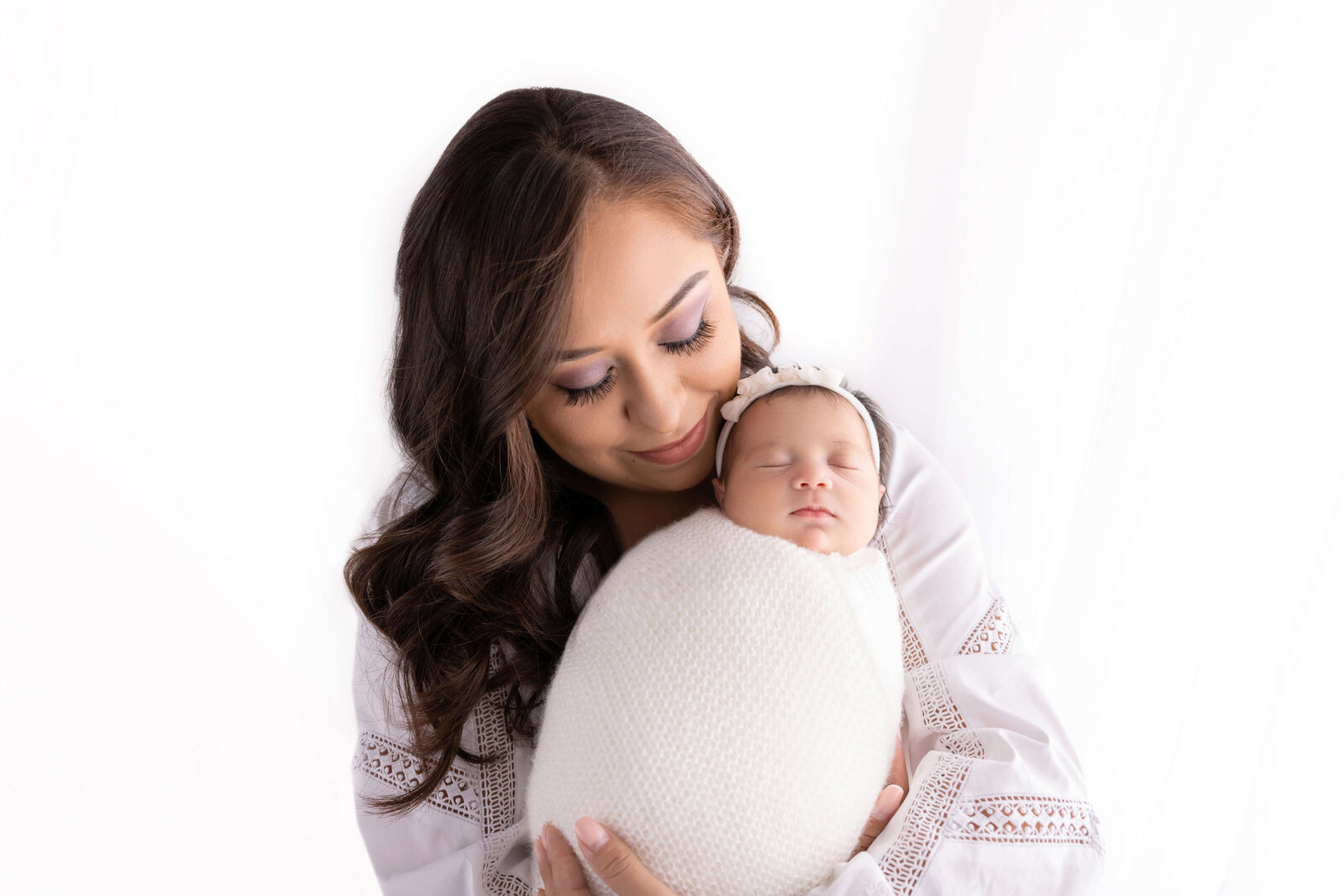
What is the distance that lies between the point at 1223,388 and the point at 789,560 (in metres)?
0.81

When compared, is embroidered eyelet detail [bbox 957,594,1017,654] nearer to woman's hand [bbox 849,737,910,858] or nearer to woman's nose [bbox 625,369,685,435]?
woman's hand [bbox 849,737,910,858]

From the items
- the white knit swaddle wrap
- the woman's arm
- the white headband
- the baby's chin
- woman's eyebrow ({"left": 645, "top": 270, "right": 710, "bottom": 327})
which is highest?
woman's eyebrow ({"left": 645, "top": 270, "right": 710, "bottom": 327})

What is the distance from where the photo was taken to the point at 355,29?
1644mm

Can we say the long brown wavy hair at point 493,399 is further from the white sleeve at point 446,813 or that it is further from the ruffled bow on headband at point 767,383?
the ruffled bow on headband at point 767,383

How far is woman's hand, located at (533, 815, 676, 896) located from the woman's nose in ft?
1.84

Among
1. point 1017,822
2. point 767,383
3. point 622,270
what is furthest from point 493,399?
point 1017,822

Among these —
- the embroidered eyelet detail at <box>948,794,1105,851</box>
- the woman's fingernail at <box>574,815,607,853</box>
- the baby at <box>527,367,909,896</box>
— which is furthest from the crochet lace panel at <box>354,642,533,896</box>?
the embroidered eyelet detail at <box>948,794,1105,851</box>

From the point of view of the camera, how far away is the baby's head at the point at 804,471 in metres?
1.42

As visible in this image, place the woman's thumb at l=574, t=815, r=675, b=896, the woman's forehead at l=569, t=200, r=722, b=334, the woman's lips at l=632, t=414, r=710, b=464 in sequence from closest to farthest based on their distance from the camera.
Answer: the woman's thumb at l=574, t=815, r=675, b=896 < the woman's forehead at l=569, t=200, r=722, b=334 < the woman's lips at l=632, t=414, r=710, b=464

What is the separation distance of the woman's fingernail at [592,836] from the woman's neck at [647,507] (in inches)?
25.0

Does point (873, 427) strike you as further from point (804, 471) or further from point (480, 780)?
point (480, 780)

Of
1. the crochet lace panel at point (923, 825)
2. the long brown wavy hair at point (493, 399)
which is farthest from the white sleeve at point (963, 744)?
the long brown wavy hair at point (493, 399)

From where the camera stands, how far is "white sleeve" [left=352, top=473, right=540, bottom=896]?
1.49 m

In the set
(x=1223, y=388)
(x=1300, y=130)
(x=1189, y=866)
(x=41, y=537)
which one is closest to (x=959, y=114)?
(x=1300, y=130)
